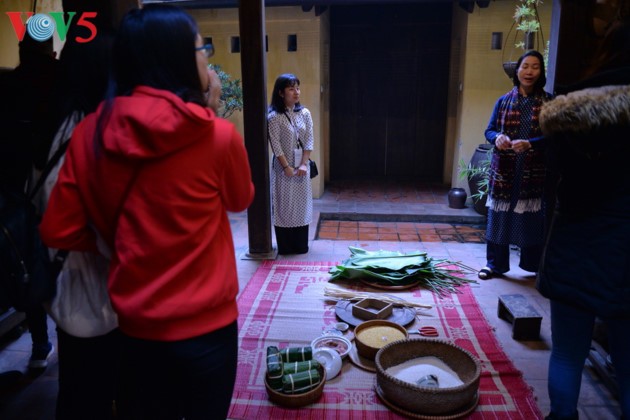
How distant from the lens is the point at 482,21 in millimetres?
5871

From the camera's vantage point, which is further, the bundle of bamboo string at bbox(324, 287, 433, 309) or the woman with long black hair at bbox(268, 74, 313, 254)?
the woman with long black hair at bbox(268, 74, 313, 254)

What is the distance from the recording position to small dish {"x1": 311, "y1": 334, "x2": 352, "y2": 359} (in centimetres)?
254

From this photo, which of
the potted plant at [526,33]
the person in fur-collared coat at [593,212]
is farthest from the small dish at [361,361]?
the potted plant at [526,33]

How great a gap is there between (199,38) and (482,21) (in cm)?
569

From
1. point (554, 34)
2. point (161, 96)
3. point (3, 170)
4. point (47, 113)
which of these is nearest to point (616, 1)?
point (554, 34)

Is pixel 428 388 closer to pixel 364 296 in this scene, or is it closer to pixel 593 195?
pixel 593 195

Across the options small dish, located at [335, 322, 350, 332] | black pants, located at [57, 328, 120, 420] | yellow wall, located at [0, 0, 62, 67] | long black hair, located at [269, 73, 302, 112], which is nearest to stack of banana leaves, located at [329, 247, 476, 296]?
small dish, located at [335, 322, 350, 332]

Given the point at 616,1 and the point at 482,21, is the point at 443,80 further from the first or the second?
the point at 616,1

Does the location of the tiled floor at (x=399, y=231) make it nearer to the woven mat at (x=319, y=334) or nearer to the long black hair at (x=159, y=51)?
the woven mat at (x=319, y=334)

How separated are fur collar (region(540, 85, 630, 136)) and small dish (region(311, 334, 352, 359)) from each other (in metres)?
1.54

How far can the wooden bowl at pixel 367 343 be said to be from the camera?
243cm

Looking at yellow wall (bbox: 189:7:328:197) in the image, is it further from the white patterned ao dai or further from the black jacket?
the black jacket

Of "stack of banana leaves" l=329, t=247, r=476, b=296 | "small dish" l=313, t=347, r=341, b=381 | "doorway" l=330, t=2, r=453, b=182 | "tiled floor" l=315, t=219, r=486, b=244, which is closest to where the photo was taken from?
"small dish" l=313, t=347, r=341, b=381

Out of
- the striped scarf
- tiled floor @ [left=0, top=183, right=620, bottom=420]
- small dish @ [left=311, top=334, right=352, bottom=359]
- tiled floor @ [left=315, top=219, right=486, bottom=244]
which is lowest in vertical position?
tiled floor @ [left=315, top=219, right=486, bottom=244]
